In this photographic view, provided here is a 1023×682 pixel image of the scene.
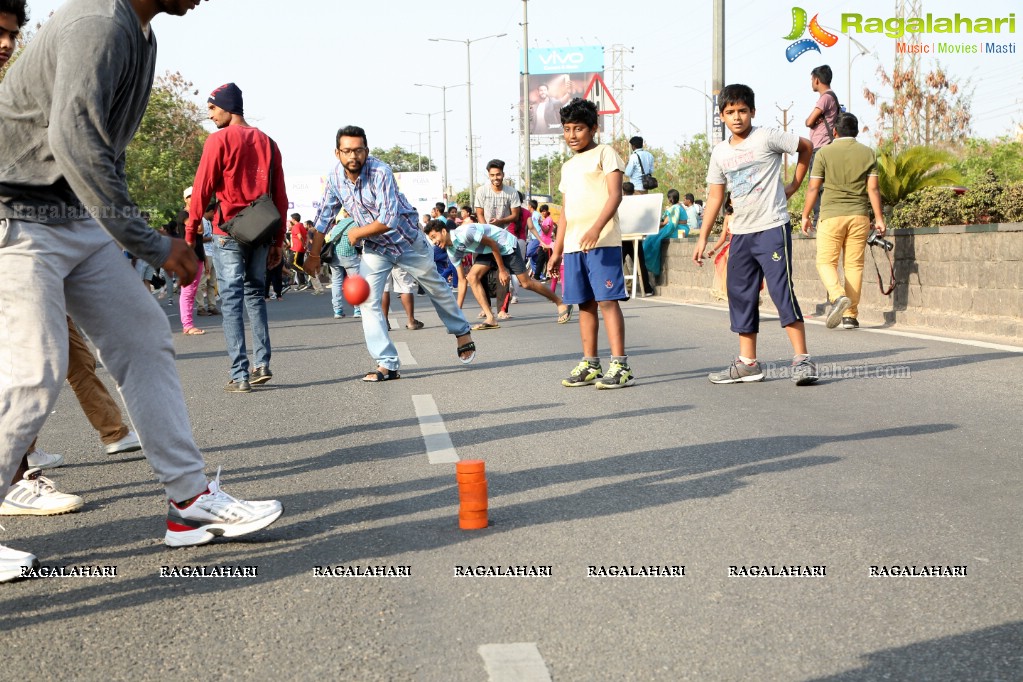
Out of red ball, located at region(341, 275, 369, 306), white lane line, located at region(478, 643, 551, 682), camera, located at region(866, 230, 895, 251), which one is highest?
camera, located at region(866, 230, 895, 251)

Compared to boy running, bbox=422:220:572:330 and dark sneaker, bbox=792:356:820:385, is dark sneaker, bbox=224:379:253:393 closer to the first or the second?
dark sneaker, bbox=792:356:820:385

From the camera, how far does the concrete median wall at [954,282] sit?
10.9 metres

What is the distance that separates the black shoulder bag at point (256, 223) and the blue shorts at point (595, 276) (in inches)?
82.0

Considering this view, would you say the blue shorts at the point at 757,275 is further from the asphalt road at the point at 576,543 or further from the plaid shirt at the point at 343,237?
the plaid shirt at the point at 343,237

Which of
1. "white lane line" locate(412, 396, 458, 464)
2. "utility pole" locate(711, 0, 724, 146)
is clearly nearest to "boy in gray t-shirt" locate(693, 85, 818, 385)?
"white lane line" locate(412, 396, 458, 464)

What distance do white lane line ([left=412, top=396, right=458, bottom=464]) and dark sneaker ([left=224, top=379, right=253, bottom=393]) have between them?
1.45m

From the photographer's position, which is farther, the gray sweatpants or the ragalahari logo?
the ragalahari logo

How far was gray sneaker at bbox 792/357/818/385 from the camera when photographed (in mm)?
8203

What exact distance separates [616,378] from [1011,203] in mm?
5784

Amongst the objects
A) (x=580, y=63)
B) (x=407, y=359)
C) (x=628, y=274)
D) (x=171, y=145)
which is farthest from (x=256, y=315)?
(x=580, y=63)

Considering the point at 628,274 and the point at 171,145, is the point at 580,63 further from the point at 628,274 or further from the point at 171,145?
the point at 628,274

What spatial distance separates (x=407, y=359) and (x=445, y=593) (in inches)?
286

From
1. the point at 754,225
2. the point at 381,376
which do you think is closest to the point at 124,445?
the point at 381,376

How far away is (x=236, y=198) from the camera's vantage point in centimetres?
902
